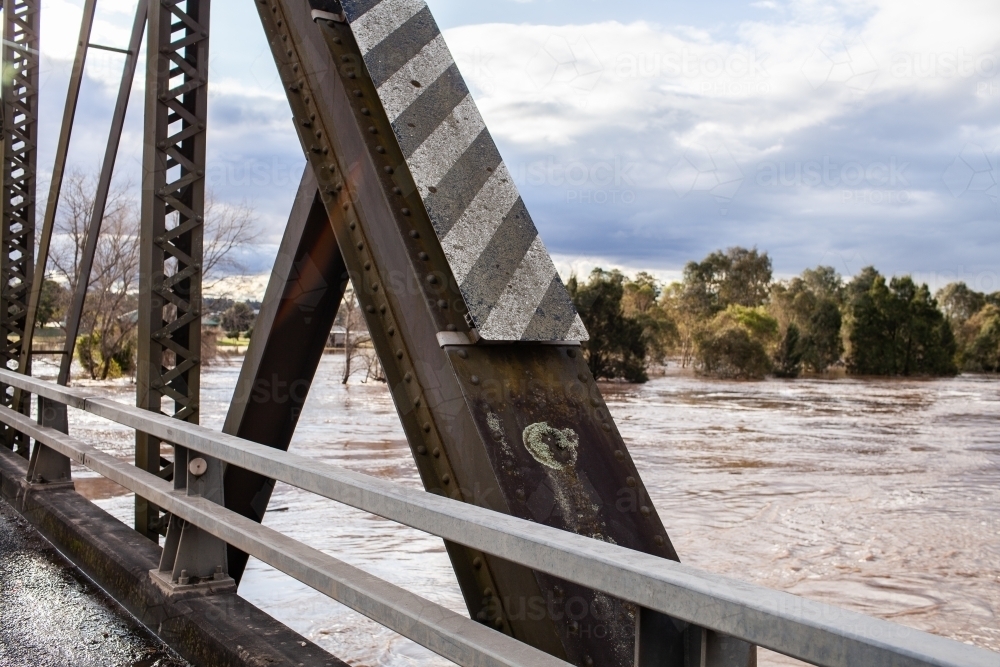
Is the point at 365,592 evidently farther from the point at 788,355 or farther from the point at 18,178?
the point at 788,355

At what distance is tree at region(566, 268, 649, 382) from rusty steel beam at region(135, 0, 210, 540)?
27809 millimetres

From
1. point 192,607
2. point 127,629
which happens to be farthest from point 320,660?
point 127,629

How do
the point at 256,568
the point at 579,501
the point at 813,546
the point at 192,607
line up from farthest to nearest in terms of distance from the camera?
1. the point at 813,546
2. the point at 256,568
3. the point at 192,607
4. the point at 579,501

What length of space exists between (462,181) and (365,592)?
47.4 inches

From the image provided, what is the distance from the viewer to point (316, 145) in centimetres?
296

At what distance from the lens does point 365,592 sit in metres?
2.28

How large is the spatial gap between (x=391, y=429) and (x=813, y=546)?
10.6 meters

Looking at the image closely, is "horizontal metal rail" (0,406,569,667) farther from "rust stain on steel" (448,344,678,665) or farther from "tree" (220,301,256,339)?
"tree" (220,301,256,339)

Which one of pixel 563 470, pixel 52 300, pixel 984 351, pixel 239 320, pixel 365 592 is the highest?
pixel 52 300

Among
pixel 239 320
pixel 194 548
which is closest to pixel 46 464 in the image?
pixel 194 548

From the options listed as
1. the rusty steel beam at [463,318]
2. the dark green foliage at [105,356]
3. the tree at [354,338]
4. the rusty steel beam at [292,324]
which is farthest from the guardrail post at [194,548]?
the dark green foliage at [105,356]

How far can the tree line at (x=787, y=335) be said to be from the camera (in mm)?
33375

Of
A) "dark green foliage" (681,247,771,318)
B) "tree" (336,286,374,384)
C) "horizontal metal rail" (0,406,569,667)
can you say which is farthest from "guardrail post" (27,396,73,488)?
"dark green foliage" (681,247,771,318)

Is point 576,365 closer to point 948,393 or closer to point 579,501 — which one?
point 579,501
